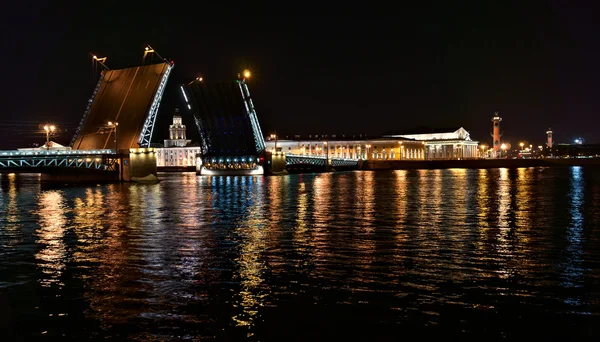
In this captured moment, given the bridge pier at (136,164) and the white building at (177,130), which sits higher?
the white building at (177,130)

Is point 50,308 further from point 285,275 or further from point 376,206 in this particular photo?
point 376,206

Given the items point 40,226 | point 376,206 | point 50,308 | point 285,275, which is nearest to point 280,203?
point 376,206

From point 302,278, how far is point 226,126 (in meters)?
56.3

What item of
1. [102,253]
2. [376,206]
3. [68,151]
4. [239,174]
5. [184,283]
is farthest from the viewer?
[239,174]

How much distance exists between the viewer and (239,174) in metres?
76.6

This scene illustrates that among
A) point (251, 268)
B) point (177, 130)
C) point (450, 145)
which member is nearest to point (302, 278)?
point (251, 268)

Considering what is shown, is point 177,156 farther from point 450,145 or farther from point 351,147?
point 450,145

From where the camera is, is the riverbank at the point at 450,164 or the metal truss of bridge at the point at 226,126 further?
the riverbank at the point at 450,164

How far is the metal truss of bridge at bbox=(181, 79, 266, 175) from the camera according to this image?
59688 millimetres

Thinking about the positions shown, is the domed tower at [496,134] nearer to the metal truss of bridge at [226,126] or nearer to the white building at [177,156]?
the white building at [177,156]

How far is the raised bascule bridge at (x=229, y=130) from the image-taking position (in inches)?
2354

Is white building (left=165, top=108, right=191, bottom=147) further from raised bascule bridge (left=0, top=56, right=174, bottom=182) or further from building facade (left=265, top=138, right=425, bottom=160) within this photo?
raised bascule bridge (left=0, top=56, right=174, bottom=182)

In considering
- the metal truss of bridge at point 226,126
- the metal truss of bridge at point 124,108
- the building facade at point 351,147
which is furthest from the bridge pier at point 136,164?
the building facade at point 351,147

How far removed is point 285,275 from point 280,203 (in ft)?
56.1
